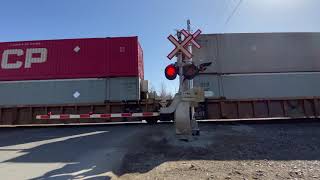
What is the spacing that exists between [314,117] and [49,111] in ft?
46.0

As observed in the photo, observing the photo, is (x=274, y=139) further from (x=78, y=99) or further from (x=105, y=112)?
(x=78, y=99)

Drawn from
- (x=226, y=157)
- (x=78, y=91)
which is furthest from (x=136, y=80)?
(x=226, y=157)

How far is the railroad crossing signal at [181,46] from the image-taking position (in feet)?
27.1

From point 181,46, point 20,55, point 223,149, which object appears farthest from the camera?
point 20,55

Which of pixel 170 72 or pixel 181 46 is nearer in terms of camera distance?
pixel 170 72

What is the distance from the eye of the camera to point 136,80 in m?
14.3

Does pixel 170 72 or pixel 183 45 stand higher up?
pixel 183 45

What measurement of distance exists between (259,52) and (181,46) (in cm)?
776

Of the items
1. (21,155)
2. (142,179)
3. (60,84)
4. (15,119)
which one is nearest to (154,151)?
(142,179)

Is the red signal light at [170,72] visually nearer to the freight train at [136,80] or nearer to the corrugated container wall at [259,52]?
the freight train at [136,80]

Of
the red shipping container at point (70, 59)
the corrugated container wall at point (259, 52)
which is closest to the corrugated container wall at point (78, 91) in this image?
the red shipping container at point (70, 59)

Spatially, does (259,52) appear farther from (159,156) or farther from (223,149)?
(159,156)

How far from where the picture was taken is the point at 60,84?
14.5m

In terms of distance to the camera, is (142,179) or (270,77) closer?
(142,179)
